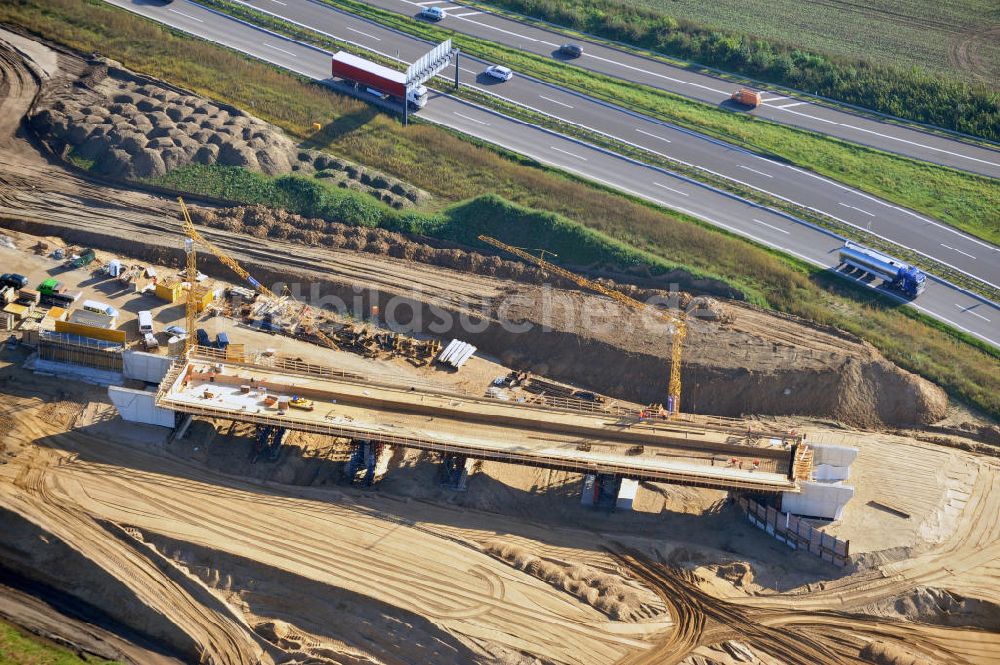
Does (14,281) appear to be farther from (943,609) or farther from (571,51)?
(943,609)

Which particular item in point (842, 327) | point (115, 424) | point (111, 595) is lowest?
point (111, 595)

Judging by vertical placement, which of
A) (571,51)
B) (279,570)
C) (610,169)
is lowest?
(279,570)

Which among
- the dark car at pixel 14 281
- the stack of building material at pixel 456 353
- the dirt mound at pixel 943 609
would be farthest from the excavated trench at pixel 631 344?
the dirt mound at pixel 943 609

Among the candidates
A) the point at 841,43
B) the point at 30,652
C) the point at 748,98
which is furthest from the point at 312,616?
the point at 841,43

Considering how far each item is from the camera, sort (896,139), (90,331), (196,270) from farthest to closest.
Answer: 1. (896,139)
2. (196,270)
3. (90,331)

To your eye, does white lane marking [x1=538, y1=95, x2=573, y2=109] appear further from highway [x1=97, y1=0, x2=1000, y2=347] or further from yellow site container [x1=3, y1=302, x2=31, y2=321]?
yellow site container [x1=3, y1=302, x2=31, y2=321]

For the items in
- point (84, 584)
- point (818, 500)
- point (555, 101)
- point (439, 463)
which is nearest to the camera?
point (84, 584)

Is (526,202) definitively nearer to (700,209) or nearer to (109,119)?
(700,209)

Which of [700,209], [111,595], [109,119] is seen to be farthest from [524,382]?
[109,119]
